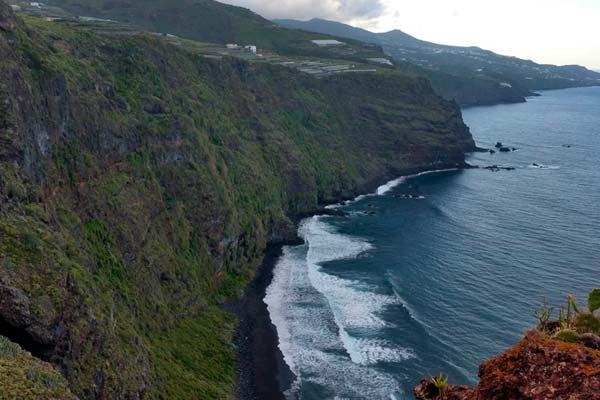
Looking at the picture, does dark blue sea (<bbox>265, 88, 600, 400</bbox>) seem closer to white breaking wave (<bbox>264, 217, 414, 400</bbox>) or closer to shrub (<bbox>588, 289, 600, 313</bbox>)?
white breaking wave (<bbox>264, 217, 414, 400</bbox>)

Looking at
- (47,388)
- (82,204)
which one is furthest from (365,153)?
(47,388)

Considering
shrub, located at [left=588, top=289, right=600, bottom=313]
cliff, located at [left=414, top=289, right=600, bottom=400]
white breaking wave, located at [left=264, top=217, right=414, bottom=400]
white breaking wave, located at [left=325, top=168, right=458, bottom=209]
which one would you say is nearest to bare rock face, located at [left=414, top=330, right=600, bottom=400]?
cliff, located at [left=414, top=289, right=600, bottom=400]

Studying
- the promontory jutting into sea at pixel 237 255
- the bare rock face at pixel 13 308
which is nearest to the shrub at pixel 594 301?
the promontory jutting into sea at pixel 237 255

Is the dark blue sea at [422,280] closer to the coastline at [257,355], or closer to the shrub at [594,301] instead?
the coastline at [257,355]

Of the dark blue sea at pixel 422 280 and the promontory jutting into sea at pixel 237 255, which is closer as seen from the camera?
the promontory jutting into sea at pixel 237 255

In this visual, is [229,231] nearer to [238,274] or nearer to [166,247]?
[238,274]
